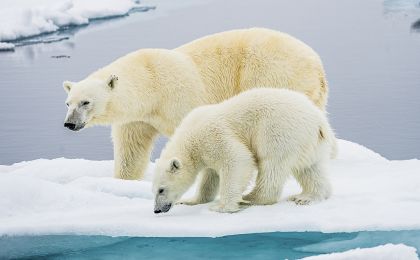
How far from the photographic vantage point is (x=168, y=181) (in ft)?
14.4

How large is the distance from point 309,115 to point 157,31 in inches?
705

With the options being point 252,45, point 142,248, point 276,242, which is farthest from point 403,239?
point 252,45

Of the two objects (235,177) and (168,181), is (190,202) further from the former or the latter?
(235,177)

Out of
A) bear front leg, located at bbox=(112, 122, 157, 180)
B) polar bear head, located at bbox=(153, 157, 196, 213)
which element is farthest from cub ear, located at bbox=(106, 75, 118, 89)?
polar bear head, located at bbox=(153, 157, 196, 213)

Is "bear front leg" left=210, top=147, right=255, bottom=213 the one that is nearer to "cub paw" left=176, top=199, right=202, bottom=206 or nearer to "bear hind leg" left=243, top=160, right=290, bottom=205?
"bear hind leg" left=243, top=160, right=290, bottom=205

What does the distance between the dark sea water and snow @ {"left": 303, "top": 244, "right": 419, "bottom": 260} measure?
440 centimetres

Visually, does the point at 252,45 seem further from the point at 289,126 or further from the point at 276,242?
the point at 276,242

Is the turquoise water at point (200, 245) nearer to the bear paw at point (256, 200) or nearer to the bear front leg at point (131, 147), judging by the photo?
the bear paw at point (256, 200)

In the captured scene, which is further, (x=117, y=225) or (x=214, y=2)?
(x=214, y=2)

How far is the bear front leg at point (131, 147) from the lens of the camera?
608 centimetres

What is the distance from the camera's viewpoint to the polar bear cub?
14.2 feet

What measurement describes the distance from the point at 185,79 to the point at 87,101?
0.92 metres

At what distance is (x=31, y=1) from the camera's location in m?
20.7

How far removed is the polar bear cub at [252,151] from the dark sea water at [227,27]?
11.2 feet
